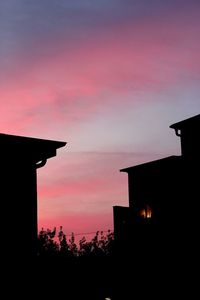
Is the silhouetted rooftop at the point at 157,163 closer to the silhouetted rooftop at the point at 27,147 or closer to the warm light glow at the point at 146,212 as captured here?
the warm light glow at the point at 146,212

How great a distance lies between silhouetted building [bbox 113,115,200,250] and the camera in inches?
1117

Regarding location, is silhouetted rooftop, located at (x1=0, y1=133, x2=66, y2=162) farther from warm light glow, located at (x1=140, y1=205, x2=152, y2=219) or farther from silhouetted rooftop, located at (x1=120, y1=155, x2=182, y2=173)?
warm light glow, located at (x1=140, y1=205, x2=152, y2=219)

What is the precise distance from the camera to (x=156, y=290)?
27547 millimetres

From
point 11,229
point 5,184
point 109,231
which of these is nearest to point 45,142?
point 5,184

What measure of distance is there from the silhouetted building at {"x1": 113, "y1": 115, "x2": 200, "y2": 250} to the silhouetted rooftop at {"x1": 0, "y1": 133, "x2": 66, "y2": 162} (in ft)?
53.4

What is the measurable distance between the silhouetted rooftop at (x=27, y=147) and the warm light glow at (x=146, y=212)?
2124 cm

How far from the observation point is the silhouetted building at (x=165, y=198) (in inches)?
1117

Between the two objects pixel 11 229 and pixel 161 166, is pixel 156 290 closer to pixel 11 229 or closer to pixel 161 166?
pixel 161 166

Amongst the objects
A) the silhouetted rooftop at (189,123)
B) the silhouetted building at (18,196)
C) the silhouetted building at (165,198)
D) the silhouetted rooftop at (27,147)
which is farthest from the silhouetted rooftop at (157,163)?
the silhouetted building at (18,196)

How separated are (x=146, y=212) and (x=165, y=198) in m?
2.07

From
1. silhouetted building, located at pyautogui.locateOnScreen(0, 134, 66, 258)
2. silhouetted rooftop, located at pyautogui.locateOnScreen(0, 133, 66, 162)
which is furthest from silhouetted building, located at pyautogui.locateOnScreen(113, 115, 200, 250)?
silhouetted building, located at pyautogui.locateOnScreen(0, 134, 66, 258)

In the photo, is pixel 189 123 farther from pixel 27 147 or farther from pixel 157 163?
pixel 27 147

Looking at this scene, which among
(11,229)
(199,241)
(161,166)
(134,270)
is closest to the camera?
(11,229)

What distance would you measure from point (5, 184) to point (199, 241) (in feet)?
58.9
